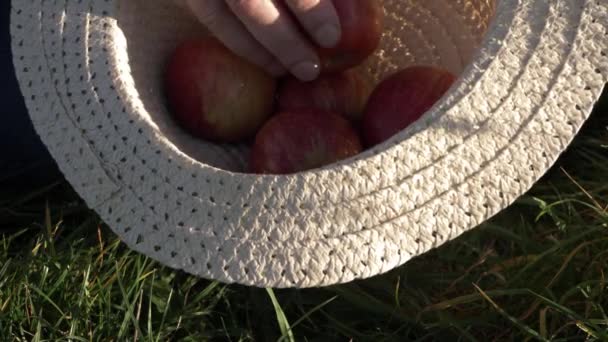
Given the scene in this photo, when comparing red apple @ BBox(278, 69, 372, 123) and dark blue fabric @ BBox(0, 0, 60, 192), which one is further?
dark blue fabric @ BBox(0, 0, 60, 192)

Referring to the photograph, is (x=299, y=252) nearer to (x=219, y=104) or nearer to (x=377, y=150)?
(x=377, y=150)

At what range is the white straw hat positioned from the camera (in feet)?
2.48

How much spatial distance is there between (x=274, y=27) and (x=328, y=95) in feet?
0.62

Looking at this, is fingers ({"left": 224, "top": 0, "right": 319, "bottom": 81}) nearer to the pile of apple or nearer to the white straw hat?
the pile of apple

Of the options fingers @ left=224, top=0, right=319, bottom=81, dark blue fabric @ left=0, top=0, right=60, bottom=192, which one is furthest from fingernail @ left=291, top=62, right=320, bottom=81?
dark blue fabric @ left=0, top=0, right=60, bottom=192

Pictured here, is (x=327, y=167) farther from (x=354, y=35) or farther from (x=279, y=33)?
(x=354, y=35)

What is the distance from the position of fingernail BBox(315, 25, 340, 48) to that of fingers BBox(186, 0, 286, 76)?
0.08 m

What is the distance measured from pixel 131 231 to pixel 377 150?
0.81ft

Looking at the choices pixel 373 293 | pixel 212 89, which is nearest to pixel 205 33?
pixel 212 89

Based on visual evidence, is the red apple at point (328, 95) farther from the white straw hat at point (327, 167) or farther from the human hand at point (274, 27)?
the white straw hat at point (327, 167)

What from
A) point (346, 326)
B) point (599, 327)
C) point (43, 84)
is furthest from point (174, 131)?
point (599, 327)

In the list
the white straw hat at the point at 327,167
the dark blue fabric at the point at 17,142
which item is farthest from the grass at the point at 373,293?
the white straw hat at the point at 327,167

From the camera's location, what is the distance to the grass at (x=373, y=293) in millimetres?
1004

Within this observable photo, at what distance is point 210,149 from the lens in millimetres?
1135
